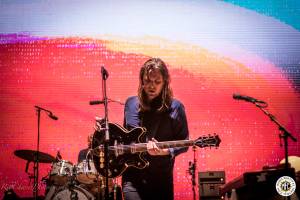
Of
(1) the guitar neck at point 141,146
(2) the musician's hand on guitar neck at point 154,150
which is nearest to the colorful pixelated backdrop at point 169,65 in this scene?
(1) the guitar neck at point 141,146

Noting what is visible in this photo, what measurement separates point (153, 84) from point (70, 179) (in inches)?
109

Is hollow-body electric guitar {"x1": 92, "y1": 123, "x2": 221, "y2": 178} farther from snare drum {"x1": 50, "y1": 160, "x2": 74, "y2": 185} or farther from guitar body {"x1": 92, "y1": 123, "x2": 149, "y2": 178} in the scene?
snare drum {"x1": 50, "y1": 160, "x2": 74, "y2": 185}

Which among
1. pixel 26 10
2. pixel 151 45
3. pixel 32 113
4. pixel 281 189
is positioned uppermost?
pixel 26 10

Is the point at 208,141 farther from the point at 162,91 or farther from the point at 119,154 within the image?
the point at 119,154

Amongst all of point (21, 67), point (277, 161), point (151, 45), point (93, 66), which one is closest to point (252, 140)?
point (277, 161)

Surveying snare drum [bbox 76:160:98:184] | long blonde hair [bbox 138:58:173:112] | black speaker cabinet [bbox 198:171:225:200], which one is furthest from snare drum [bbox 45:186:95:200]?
long blonde hair [bbox 138:58:173:112]

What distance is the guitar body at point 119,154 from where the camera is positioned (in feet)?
12.3

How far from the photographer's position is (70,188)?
19.4ft

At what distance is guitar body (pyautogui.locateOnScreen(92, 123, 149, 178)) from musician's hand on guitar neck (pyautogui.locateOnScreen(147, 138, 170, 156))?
0.11 meters

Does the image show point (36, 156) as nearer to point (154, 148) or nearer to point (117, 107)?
point (117, 107)

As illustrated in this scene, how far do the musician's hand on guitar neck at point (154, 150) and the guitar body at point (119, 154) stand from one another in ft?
0.35

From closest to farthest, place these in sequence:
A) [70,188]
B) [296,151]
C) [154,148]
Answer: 1. [154,148]
2. [70,188]
3. [296,151]

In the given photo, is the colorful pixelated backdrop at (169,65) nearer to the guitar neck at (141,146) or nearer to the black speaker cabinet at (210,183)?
the black speaker cabinet at (210,183)

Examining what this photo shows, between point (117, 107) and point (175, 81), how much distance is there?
1054 millimetres
